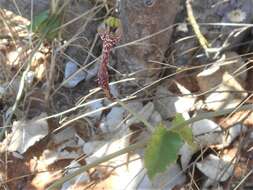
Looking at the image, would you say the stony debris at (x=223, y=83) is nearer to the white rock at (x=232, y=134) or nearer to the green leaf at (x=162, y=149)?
the white rock at (x=232, y=134)

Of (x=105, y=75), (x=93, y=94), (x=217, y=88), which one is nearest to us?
(x=105, y=75)

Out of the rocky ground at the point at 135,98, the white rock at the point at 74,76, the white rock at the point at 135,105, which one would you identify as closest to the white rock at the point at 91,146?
the rocky ground at the point at 135,98

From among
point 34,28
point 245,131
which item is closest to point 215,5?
point 245,131

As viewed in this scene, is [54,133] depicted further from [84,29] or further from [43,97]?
[84,29]

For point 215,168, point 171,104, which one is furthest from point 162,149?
point 171,104

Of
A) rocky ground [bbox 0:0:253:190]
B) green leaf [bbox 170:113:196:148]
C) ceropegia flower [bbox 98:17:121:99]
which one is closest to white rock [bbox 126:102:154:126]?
rocky ground [bbox 0:0:253:190]

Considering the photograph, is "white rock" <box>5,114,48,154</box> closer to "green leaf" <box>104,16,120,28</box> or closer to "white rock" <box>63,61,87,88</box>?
"white rock" <box>63,61,87,88</box>
